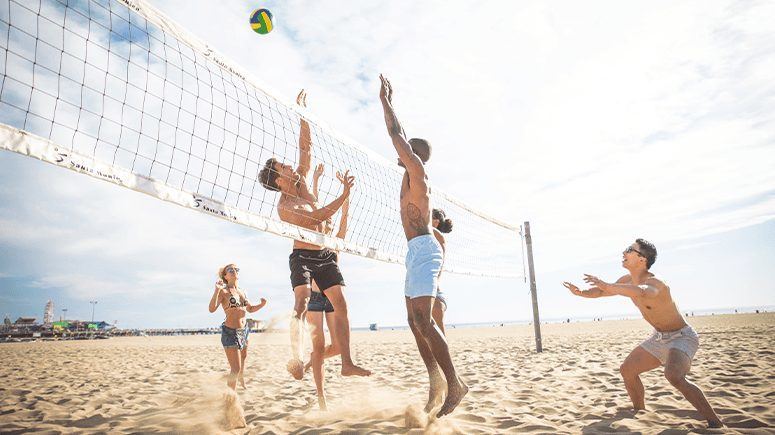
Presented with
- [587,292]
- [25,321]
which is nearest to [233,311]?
[587,292]

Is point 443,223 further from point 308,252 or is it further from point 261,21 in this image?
point 261,21

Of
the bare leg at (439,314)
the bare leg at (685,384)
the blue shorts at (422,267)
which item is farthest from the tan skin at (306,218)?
the bare leg at (685,384)

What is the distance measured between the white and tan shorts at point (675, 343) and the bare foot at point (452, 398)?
1631 millimetres

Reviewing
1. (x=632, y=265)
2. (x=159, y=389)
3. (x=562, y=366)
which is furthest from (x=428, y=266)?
(x=159, y=389)

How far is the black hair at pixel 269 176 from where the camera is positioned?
377 cm

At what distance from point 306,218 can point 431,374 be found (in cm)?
180

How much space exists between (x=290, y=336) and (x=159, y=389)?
10.5 feet

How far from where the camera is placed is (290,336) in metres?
3.29

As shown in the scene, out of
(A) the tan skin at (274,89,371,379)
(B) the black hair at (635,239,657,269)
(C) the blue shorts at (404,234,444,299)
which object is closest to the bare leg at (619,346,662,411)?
(B) the black hair at (635,239,657,269)

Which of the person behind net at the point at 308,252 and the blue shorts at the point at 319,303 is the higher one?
the person behind net at the point at 308,252

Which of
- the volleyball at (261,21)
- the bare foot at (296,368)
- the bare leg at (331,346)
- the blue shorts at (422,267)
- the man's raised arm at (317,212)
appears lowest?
the bare foot at (296,368)

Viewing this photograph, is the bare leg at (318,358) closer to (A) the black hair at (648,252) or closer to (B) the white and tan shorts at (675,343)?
(B) the white and tan shorts at (675,343)

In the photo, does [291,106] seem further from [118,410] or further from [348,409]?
[118,410]

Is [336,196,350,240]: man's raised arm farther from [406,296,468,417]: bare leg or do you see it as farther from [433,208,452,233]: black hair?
[406,296,468,417]: bare leg
